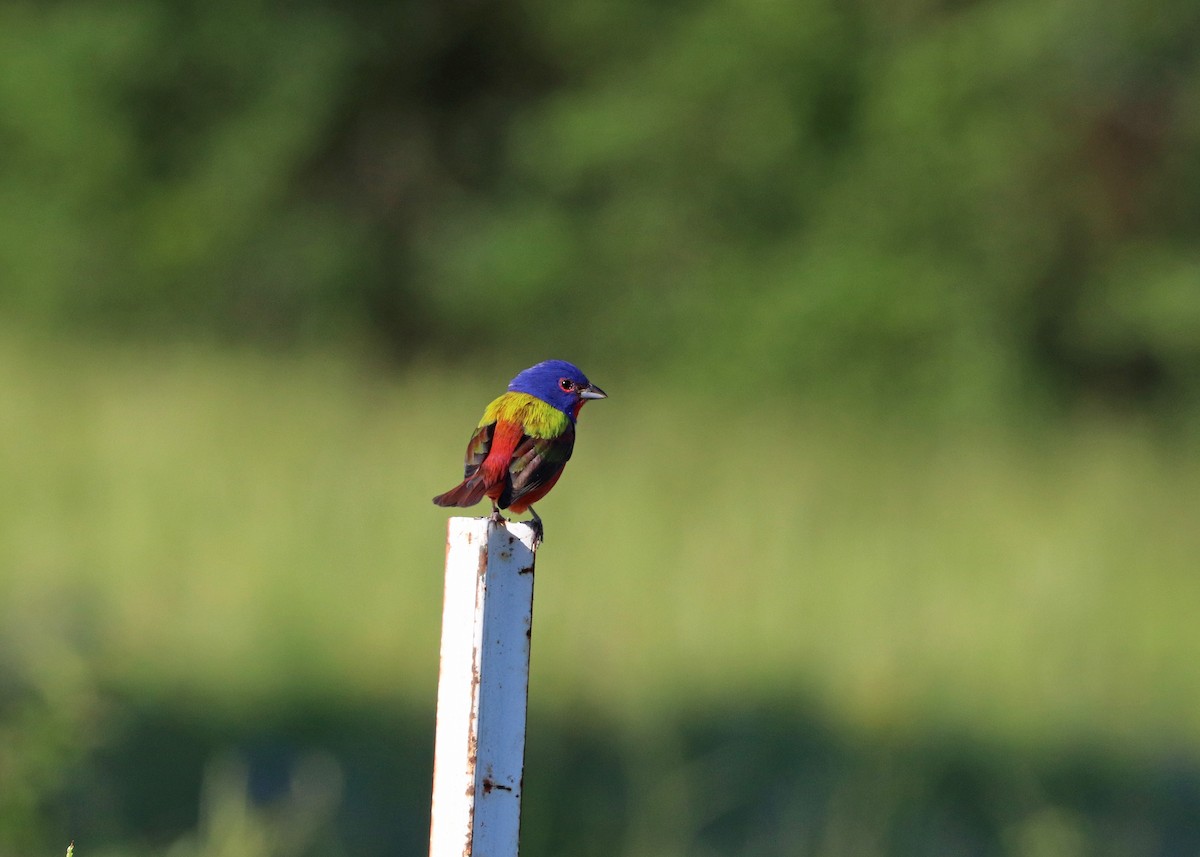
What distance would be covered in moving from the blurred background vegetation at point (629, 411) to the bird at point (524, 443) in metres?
1.28

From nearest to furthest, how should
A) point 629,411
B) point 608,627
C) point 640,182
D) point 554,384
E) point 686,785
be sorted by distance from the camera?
point 554,384
point 686,785
point 608,627
point 629,411
point 640,182

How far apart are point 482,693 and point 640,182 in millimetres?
13359

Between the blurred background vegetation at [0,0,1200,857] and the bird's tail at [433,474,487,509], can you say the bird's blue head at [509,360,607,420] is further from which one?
the blurred background vegetation at [0,0,1200,857]

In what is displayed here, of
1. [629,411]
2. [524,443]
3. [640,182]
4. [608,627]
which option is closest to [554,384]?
[524,443]

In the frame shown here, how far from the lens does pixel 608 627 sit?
6629mm

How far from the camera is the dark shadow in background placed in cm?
498

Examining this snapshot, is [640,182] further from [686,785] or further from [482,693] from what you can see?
[482,693]

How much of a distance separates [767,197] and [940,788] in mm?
8795

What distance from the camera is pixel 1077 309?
1363 centimetres

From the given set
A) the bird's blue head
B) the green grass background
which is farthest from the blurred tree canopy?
the bird's blue head

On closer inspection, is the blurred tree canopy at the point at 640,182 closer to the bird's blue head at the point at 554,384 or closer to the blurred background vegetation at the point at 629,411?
the blurred background vegetation at the point at 629,411

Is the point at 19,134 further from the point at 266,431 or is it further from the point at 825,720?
the point at 825,720

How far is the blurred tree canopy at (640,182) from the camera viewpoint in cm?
1295

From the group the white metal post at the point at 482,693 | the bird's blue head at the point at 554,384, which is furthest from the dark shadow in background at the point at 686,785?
the white metal post at the point at 482,693
